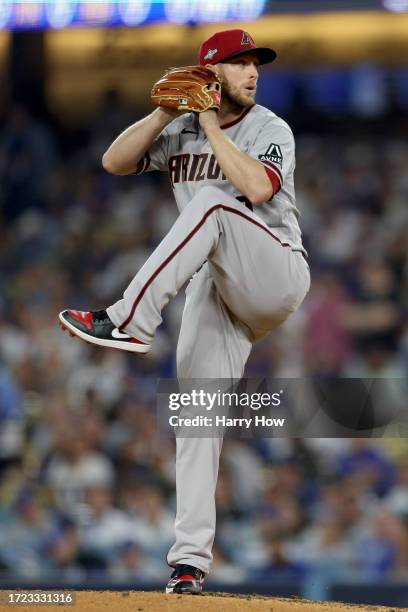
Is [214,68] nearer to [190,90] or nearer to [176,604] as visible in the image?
[190,90]

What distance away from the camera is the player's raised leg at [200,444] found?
2.88m

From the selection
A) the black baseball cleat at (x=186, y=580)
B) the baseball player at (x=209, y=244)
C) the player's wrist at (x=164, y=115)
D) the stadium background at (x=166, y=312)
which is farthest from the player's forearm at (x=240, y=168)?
the stadium background at (x=166, y=312)

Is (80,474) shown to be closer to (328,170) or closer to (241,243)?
(328,170)

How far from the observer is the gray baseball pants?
8.91ft

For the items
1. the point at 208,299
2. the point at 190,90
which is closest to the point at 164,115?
the point at 190,90

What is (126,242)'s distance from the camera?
21.9 feet

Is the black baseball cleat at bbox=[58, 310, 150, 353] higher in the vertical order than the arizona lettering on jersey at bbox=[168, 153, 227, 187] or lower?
lower

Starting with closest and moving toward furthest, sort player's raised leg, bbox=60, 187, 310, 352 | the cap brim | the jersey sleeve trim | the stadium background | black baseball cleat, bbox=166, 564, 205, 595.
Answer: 1. player's raised leg, bbox=60, 187, 310, 352
2. black baseball cleat, bbox=166, 564, 205, 595
3. the cap brim
4. the jersey sleeve trim
5. the stadium background

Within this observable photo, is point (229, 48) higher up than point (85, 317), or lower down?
higher up

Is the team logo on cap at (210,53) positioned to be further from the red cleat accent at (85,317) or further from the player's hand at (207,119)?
the red cleat accent at (85,317)

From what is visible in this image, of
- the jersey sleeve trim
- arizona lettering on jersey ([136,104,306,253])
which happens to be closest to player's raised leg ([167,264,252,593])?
arizona lettering on jersey ([136,104,306,253])

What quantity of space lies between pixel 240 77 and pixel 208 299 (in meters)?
0.63

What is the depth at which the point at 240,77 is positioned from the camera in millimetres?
2988

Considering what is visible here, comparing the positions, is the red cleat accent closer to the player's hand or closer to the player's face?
the player's hand
